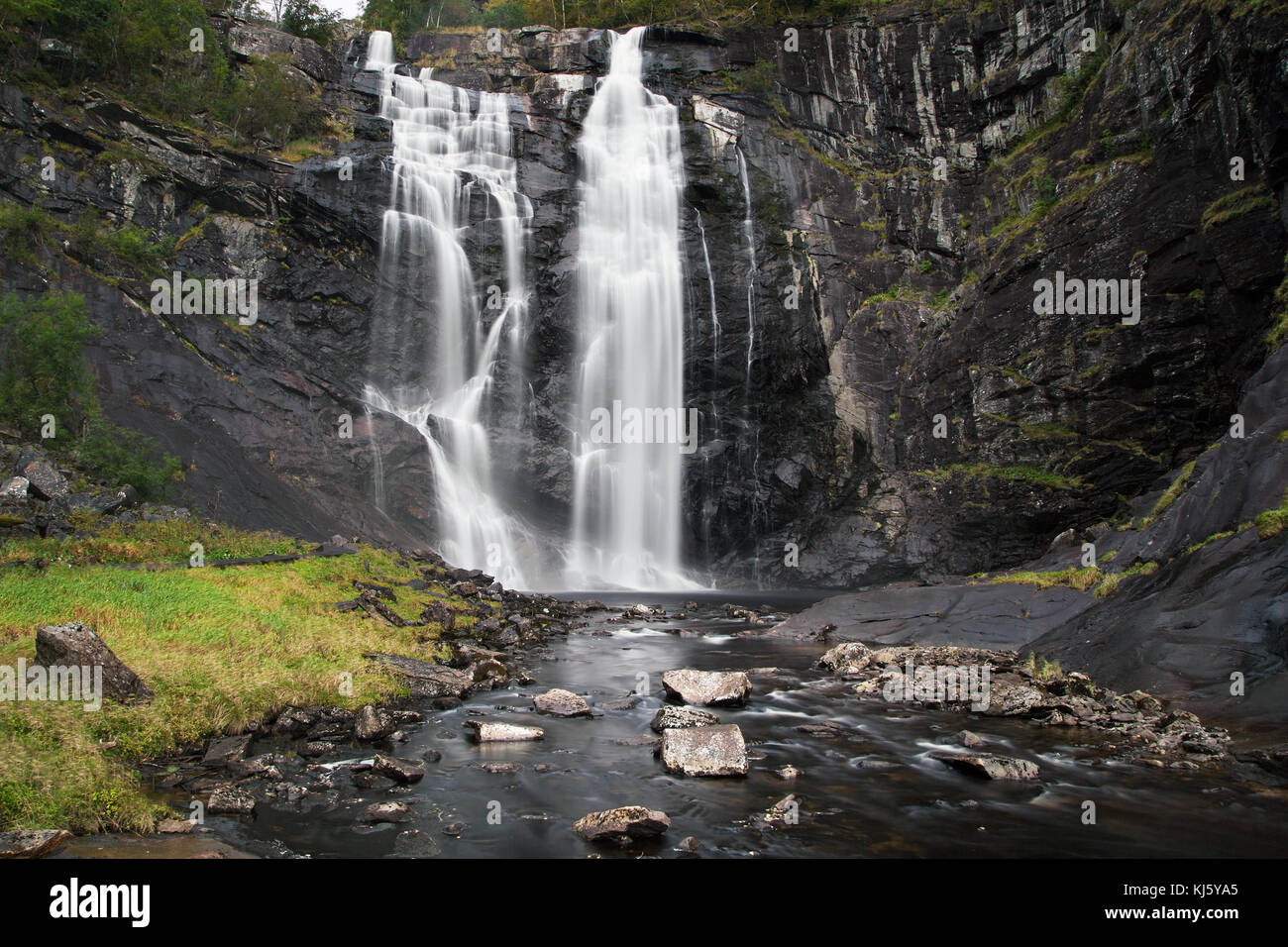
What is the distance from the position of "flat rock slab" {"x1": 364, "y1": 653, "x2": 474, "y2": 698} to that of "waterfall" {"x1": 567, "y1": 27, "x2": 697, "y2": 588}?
2280 centimetres

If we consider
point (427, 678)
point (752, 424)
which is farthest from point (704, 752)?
point (752, 424)

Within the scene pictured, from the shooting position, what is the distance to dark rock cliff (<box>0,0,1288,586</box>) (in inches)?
1033

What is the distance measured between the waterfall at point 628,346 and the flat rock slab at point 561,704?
23913 mm

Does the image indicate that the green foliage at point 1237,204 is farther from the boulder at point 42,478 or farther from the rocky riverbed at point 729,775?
the boulder at point 42,478

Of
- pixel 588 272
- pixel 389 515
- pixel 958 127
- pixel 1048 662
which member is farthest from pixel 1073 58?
pixel 389 515

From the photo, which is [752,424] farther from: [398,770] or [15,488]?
[398,770]

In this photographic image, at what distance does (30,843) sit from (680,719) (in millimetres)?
7055

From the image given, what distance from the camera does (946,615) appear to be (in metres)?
17.9

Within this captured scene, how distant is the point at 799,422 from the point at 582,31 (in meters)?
31.6

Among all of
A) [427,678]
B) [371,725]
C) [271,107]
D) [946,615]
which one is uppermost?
[271,107]

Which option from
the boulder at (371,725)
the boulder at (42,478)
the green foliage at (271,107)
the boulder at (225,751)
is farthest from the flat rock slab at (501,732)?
the green foliage at (271,107)

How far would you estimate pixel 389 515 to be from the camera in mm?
31375

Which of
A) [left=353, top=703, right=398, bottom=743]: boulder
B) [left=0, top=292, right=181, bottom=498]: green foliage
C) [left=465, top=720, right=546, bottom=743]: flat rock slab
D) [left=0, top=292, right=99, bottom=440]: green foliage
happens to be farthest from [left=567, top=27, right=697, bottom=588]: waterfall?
[left=353, top=703, right=398, bottom=743]: boulder
